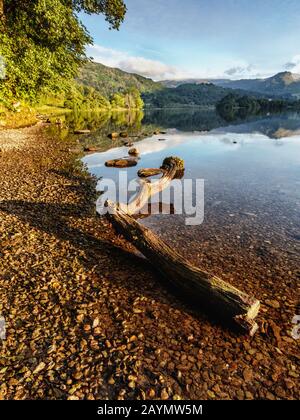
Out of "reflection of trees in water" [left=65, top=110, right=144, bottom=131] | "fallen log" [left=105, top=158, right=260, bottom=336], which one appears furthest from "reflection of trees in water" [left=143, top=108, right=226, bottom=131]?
"fallen log" [left=105, top=158, right=260, bottom=336]

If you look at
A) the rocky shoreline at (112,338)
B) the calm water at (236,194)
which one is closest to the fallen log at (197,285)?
the rocky shoreline at (112,338)

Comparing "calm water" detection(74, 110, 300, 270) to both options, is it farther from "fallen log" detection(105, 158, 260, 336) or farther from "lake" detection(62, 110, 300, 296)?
"fallen log" detection(105, 158, 260, 336)

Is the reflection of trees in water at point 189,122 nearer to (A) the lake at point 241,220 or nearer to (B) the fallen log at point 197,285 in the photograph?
(A) the lake at point 241,220

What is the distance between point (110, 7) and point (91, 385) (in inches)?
1355

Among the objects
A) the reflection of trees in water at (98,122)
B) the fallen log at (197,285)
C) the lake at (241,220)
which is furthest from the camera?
the reflection of trees in water at (98,122)

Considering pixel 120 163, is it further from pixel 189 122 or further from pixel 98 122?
pixel 189 122

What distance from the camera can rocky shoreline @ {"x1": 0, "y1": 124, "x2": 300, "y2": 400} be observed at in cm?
483

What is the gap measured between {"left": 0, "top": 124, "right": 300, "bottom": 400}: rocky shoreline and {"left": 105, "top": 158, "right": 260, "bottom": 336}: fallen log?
365mm

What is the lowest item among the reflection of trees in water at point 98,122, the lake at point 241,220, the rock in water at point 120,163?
the lake at point 241,220

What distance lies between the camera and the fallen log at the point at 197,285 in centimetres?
606

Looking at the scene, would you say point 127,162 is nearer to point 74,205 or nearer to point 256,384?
point 74,205

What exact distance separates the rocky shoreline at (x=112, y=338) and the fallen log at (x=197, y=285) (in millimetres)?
365

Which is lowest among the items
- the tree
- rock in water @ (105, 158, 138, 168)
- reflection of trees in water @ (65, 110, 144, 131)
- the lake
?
the lake

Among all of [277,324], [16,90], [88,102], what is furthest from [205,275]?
[88,102]
